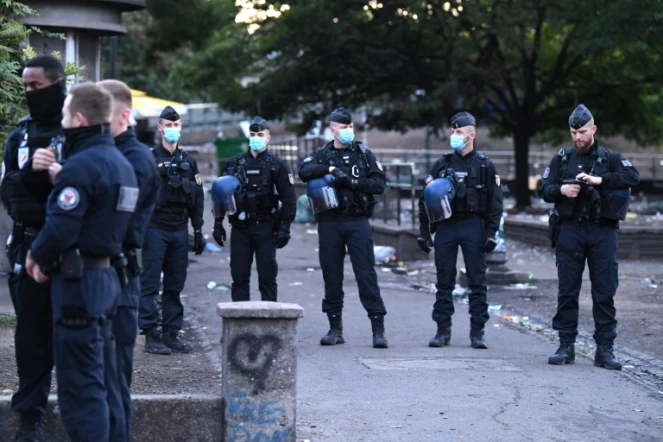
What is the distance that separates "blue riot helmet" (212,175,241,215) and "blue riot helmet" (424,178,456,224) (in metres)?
1.70

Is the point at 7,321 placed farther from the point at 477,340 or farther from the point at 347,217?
the point at 477,340

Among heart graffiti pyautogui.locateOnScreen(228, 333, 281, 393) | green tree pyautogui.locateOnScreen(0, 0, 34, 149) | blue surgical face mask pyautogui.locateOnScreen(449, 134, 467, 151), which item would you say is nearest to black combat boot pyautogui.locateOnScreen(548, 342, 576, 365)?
blue surgical face mask pyautogui.locateOnScreen(449, 134, 467, 151)

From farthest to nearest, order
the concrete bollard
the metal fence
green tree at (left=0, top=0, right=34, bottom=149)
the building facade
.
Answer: the metal fence → the building facade → green tree at (left=0, top=0, right=34, bottom=149) → the concrete bollard

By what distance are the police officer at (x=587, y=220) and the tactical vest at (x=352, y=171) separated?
1.60 meters

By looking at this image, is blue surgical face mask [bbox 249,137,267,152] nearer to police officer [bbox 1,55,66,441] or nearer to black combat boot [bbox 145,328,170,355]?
black combat boot [bbox 145,328,170,355]

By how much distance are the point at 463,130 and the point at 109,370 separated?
16.6ft

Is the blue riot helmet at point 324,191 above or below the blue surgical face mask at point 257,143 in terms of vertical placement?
below

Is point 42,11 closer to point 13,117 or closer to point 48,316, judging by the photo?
point 13,117

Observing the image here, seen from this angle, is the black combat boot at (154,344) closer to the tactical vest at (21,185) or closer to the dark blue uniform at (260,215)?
the dark blue uniform at (260,215)

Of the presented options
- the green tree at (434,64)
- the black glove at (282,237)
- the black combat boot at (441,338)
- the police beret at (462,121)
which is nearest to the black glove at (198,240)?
the black glove at (282,237)

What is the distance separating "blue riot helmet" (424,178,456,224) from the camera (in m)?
9.50

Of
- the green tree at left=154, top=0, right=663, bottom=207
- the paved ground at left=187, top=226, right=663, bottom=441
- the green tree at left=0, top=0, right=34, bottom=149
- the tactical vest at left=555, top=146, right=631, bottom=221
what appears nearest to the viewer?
the paved ground at left=187, top=226, right=663, bottom=441

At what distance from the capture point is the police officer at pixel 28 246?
5.62m

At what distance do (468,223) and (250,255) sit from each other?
1982mm
